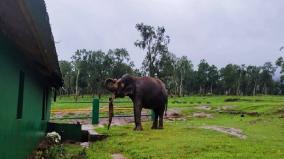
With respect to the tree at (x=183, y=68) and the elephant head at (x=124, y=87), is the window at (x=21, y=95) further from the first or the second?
the tree at (x=183, y=68)

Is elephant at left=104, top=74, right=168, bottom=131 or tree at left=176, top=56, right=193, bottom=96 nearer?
elephant at left=104, top=74, right=168, bottom=131

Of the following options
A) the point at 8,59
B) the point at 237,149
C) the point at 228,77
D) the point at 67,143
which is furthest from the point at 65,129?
the point at 228,77

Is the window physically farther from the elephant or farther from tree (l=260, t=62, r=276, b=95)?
tree (l=260, t=62, r=276, b=95)

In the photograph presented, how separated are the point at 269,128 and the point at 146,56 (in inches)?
2176

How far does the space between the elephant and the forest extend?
53709 mm

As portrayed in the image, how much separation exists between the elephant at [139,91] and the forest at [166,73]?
176 ft

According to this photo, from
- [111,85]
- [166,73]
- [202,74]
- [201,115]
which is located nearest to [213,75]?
[202,74]

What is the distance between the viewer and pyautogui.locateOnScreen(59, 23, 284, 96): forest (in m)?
77.9

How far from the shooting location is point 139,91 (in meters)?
→ 20.8

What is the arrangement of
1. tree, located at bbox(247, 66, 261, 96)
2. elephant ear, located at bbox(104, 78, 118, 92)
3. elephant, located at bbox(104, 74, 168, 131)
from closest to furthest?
1. elephant, located at bbox(104, 74, 168, 131)
2. elephant ear, located at bbox(104, 78, 118, 92)
3. tree, located at bbox(247, 66, 261, 96)

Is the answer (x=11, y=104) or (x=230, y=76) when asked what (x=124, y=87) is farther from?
(x=230, y=76)

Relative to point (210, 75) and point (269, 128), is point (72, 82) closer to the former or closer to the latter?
point (210, 75)

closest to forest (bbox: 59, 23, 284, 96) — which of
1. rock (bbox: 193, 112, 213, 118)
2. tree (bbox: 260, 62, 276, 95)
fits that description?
tree (bbox: 260, 62, 276, 95)

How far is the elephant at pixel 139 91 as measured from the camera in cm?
2088
